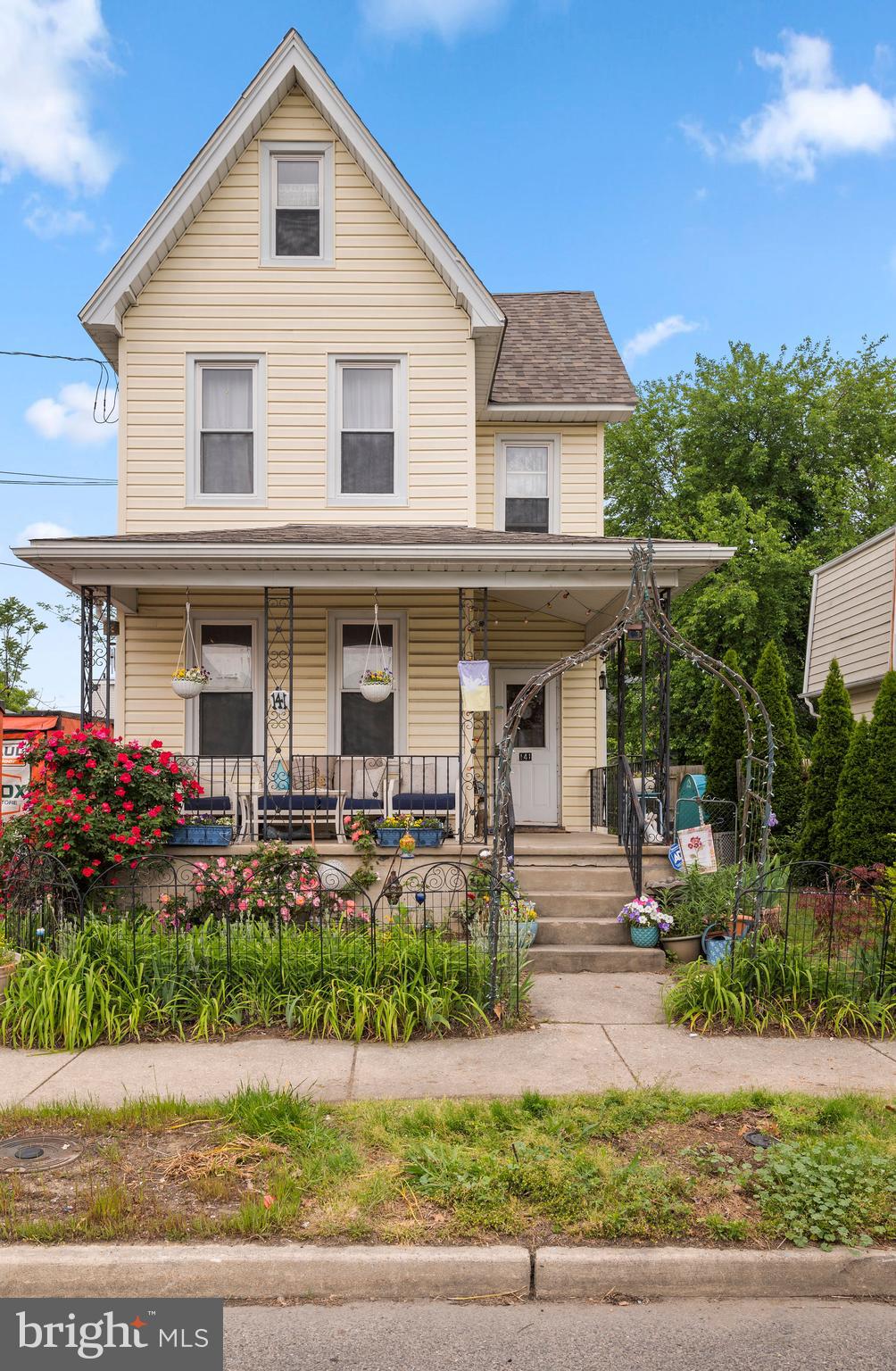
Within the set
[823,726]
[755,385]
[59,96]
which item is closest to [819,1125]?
[823,726]

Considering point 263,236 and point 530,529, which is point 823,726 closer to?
point 530,529

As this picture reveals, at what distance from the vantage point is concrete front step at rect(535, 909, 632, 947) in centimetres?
945

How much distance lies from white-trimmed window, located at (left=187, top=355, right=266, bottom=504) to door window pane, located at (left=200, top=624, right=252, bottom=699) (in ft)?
5.52

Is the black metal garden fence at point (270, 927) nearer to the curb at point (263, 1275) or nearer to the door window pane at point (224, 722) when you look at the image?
the door window pane at point (224, 722)

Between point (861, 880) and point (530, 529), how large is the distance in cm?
722

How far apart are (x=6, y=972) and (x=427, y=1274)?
5.09m

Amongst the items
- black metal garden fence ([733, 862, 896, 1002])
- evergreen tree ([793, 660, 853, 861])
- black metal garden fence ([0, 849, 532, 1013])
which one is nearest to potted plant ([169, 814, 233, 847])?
black metal garden fence ([0, 849, 532, 1013])

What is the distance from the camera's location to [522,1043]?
22.3ft

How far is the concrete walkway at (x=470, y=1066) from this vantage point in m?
5.89

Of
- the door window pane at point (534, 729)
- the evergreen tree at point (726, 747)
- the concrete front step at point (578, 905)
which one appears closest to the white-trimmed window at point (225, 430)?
Answer: the door window pane at point (534, 729)

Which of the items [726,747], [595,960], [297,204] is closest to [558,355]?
[297,204]

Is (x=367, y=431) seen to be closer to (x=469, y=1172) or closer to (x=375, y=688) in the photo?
(x=375, y=688)

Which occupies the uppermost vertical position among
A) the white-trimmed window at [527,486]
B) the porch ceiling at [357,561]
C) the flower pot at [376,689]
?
the white-trimmed window at [527,486]

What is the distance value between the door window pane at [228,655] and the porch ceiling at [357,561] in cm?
170
